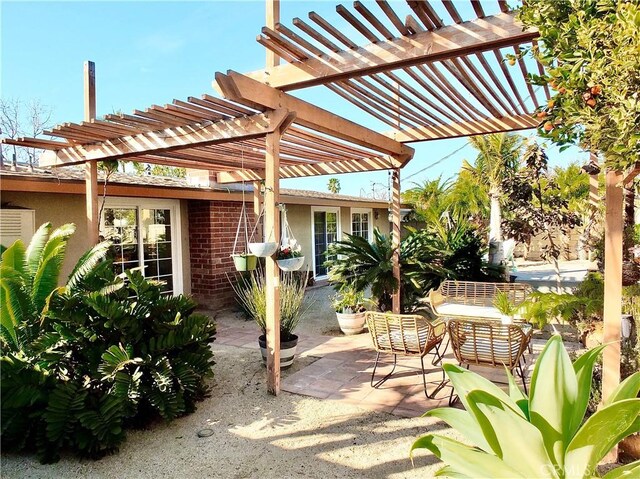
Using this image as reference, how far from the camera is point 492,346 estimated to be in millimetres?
3914

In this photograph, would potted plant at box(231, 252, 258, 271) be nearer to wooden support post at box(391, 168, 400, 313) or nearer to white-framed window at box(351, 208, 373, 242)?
wooden support post at box(391, 168, 400, 313)

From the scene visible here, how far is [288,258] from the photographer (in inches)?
178

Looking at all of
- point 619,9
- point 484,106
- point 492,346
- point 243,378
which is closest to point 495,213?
point 484,106

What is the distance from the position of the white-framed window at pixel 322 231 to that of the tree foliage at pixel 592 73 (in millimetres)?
10139

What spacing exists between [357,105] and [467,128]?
1.96 meters

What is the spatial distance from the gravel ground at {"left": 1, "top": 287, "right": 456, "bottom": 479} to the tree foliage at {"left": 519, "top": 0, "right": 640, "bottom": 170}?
2.53 metres

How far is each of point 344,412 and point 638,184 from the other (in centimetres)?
309

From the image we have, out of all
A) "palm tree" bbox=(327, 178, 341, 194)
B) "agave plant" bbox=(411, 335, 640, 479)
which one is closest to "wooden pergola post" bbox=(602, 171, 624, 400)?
"agave plant" bbox=(411, 335, 640, 479)

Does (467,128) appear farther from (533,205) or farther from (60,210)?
(60,210)

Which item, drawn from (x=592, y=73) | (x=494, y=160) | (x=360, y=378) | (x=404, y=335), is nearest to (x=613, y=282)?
(x=592, y=73)

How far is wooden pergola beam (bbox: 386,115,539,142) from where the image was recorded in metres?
5.64

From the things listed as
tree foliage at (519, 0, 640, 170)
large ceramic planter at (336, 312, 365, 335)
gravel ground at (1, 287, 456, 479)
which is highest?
tree foliage at (519, 0, 640, 170)

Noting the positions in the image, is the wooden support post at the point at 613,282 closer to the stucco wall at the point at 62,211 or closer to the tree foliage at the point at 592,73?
the tree foliage at the point at 592,73

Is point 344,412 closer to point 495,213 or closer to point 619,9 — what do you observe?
point 619,9
